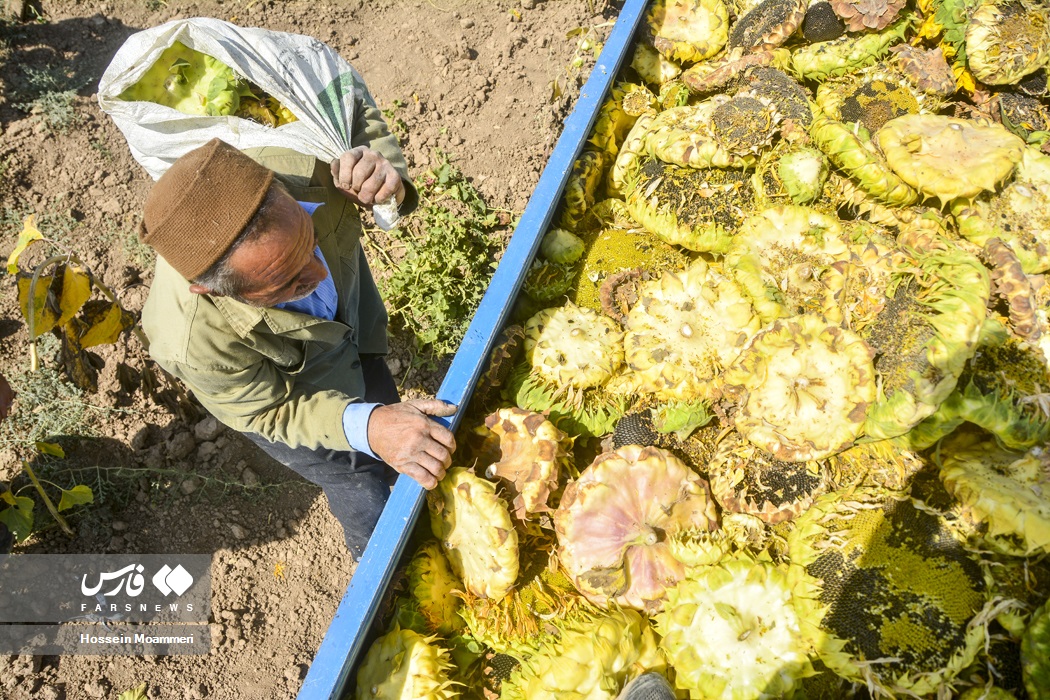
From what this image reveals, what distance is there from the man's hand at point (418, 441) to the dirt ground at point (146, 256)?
2.27 meters

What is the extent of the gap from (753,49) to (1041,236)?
1592mm

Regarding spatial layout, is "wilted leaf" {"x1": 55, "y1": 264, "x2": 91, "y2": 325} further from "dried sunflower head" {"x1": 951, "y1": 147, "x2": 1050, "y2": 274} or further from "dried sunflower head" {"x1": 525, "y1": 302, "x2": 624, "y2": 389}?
"dried sunflower head" {"x1": 951, "y1": 147, "x2": 1050, "y2": 274}

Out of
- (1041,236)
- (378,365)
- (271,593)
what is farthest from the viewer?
(271,593)

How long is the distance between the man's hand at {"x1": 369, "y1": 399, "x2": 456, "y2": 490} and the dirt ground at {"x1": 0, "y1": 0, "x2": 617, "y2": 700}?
7.45 ft

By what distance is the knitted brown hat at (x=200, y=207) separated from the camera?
1890mm

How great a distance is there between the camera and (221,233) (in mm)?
1916

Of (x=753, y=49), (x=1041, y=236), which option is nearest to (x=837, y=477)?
(x=1041, y=236)

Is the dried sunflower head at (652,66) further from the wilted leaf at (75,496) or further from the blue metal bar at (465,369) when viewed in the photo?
the wilted leaf at (75,496)

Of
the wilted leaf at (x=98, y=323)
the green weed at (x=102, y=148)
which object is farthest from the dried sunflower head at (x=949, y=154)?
the green weed at (x=102, y=148)

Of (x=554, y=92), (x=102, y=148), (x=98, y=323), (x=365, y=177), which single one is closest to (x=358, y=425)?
(x=365, y=177)

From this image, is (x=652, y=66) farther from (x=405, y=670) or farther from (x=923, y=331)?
(x=405, y=670)

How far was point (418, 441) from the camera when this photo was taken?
230cm

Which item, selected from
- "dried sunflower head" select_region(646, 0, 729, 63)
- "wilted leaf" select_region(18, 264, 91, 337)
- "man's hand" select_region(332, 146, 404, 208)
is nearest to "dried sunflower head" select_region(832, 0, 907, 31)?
"dried sunflower head" select_region(646, 0, 729, 63)

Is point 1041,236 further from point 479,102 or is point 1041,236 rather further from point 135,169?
point 135,169
